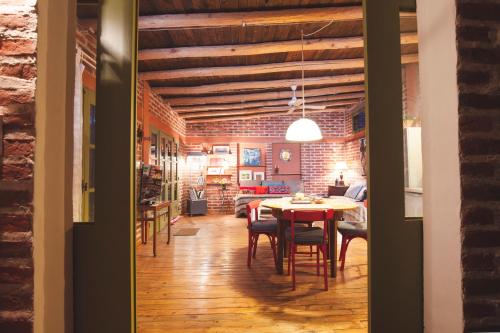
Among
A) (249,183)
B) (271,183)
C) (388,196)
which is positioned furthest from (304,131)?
(249,183)

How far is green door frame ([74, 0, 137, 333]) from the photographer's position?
1.42m

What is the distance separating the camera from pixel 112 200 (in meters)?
1.44

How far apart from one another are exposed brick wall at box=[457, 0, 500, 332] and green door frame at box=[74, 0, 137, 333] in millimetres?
1452

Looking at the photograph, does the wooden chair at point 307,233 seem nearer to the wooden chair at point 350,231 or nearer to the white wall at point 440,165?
the wooden chair at point 350,231

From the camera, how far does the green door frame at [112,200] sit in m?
1.42

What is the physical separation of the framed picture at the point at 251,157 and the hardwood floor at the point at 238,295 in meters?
4.59

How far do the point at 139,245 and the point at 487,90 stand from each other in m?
4.77

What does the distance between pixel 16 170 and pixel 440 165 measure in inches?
66.9

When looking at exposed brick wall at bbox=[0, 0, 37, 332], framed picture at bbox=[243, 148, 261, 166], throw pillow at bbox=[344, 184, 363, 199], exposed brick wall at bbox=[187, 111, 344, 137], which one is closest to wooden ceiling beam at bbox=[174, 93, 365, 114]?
exposed brick wall at bbox=[187, 111, 344, 137]

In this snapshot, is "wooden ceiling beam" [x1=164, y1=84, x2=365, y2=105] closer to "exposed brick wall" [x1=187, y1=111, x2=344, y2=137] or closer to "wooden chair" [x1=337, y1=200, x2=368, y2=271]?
"exposed brick wall" [x1=187, y1=111, x2=344, y2=137]

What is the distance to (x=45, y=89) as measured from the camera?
120 centimetres

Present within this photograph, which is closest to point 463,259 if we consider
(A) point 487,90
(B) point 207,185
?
(A) point 487,90

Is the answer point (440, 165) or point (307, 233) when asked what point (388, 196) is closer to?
point (440, 165)

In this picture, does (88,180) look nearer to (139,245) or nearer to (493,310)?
(139,245)
